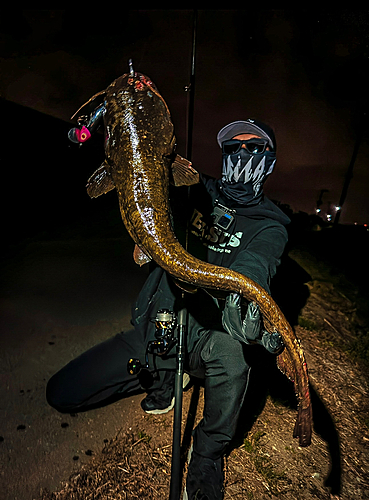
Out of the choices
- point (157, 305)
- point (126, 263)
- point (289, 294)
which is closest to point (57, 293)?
point (126, 263)

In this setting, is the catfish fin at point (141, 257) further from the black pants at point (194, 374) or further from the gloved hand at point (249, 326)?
the black pants at point (194, 374)

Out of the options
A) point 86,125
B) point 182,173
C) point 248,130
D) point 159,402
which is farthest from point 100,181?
point 159,402

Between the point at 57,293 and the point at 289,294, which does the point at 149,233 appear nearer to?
the point at 57,293

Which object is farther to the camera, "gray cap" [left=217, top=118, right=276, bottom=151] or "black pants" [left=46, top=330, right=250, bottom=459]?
"gray cap" [left=217, top=118, right=276, bottom=151]

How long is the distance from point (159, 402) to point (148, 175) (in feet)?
9.25

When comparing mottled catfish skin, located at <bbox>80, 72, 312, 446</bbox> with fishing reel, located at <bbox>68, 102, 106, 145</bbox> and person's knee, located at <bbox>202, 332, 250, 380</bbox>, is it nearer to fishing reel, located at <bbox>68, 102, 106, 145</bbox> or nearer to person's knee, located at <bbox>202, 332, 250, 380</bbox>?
fishing reel, located at <bbox>68, 102, 106, 145</bbox>

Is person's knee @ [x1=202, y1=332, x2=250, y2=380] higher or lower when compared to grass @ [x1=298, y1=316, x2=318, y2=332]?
higher

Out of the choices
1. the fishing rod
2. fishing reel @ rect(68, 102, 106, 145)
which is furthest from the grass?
fishing reel @ rect(68, 102, 106, 145)

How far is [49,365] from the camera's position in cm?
381

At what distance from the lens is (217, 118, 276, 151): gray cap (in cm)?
310

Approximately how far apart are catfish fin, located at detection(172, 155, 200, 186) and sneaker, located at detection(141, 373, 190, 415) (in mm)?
2595

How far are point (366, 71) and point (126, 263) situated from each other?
9058 millimetres

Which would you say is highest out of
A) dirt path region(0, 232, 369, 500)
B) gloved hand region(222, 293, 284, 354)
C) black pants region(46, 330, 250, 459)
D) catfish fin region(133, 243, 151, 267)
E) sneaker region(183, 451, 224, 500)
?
catfish fin region(133, 243, 151, 267)

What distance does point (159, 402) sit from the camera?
3287 mm
